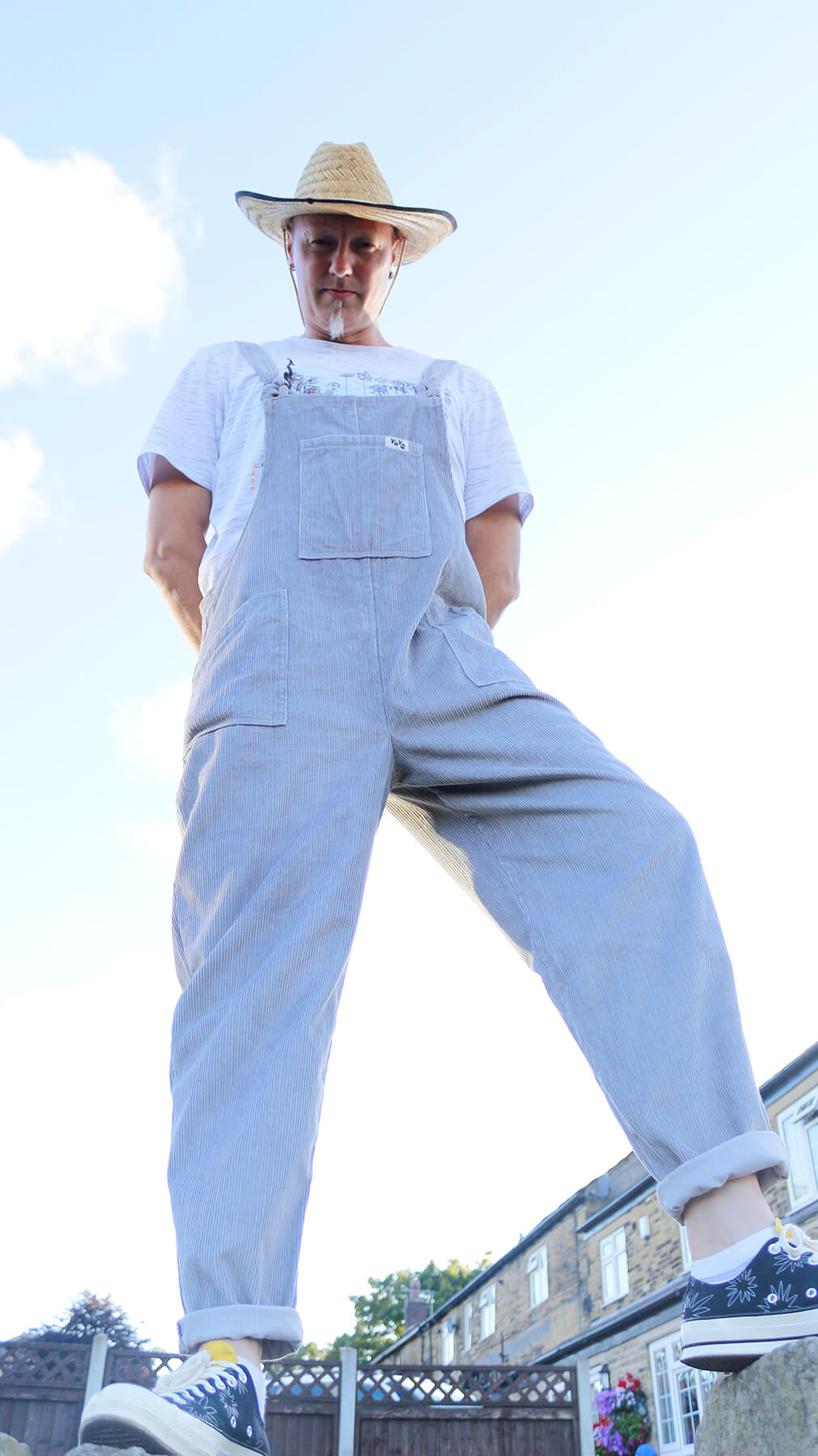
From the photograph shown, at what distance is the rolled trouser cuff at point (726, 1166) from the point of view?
4.22ft

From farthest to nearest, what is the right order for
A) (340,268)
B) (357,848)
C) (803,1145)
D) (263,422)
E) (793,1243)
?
(803,1145)
(340,268)
(263,422)
(357,848)
(793,1243)

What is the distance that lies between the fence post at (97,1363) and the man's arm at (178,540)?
12845mm

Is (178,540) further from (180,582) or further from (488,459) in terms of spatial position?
(488,459)

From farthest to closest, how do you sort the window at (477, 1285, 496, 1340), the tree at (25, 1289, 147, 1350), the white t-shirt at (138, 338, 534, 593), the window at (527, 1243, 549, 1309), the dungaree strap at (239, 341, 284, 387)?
the window at (477, 1285, 496, 1340)
the window at (527, 1243, 549, 1309)
the tree at (25, 1289, 147, 1350)
the dungaree strap at (239, 341, 284, 387)
the white t-shirt at (138, 338, 534, 593)

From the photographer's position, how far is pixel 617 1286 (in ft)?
73.7

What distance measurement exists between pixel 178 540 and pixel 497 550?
2.17ft

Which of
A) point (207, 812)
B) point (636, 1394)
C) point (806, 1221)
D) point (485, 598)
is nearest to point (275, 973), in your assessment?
point (207, 812)

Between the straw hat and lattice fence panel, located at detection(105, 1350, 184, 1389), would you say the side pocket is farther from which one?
lattice fence panel, located at detection(105, 1350, 184, 1389)

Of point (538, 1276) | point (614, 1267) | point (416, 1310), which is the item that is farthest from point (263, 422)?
point (416, 1310)

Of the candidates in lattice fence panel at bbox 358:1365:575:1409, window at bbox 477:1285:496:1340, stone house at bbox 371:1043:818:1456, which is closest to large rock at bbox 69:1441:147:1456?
stone house at bbox 371:1043:818:1456

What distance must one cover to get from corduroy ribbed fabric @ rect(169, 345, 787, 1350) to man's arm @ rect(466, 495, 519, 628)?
0.75 ft

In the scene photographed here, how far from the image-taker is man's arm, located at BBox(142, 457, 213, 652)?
2129mm

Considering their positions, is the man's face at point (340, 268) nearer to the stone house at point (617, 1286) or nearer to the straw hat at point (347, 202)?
the straw hat at point (347, 202)

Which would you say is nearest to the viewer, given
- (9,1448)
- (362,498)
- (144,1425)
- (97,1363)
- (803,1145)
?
(144,1425)
